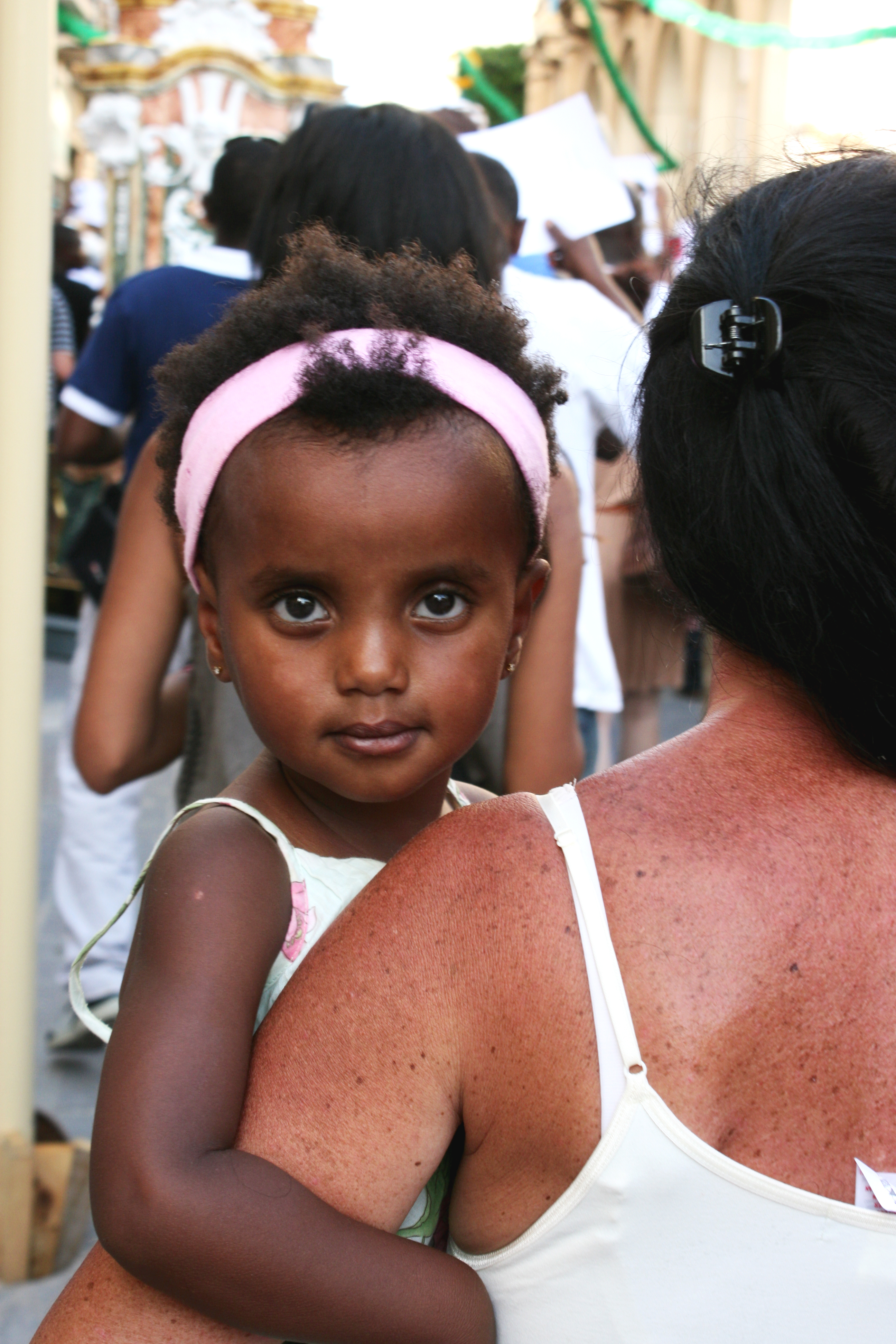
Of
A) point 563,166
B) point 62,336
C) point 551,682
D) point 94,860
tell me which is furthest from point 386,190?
point 62,336

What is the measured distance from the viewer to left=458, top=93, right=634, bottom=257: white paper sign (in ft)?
11.9

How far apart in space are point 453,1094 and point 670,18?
5201mm

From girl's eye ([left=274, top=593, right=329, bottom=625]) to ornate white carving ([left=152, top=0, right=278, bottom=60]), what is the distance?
360 inches

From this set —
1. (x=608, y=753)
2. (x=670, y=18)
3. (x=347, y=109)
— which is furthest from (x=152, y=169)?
(x=347, y=109)

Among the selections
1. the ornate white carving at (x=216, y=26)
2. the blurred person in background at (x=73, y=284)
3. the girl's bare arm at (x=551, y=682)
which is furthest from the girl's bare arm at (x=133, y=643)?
the ornate white carving at (x=216, y=26)

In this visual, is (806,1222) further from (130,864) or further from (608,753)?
(608,753)

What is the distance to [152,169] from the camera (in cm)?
903

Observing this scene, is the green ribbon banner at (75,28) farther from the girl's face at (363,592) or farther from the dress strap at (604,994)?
the dress strap at (604,994)

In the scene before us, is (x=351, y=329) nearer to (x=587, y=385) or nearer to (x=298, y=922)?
(x=298, y=922)

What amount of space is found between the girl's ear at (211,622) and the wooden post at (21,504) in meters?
1.02

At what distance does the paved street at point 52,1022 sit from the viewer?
254 cm

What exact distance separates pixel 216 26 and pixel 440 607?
31.4 feet

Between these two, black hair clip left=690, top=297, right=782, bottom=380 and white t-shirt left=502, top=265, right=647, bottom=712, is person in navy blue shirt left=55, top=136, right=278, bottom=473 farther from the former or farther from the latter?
black hair clip left=690, top=297, right=782, bottom=380

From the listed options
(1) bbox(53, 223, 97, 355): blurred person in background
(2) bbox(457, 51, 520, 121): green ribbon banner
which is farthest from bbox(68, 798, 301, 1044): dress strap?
(1) bbox(53, 223, 97, 355): blurred person in background
